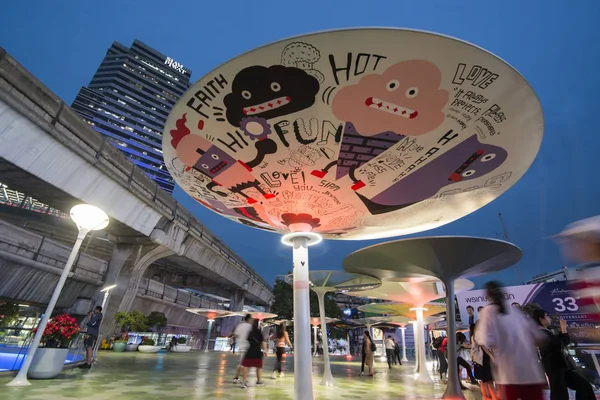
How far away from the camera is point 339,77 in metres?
4.12

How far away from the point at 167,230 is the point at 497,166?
2187 centimetres

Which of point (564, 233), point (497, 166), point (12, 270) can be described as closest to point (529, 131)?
point (497, 166)

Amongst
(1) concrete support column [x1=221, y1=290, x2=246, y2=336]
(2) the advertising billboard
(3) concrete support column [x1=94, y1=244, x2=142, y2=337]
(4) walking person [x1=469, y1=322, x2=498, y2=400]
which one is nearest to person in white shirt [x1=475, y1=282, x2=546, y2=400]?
(4) walking person [x1=469, y1=322, x2=498, y2=400]

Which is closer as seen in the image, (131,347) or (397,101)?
(397,101)

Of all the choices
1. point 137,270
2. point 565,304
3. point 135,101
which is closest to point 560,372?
point 565,304

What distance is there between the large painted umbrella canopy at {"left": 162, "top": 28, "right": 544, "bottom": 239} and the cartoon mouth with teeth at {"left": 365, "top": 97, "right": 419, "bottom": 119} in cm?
1

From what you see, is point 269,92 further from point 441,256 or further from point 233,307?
point 233,307

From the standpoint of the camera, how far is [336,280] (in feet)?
42.2

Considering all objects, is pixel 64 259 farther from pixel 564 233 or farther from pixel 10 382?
pixel 564 233

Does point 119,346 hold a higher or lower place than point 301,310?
lower

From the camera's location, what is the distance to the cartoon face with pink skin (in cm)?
406

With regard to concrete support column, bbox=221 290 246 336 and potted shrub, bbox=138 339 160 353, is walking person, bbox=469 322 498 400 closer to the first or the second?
potted shrub, bbox=138 339 160 353

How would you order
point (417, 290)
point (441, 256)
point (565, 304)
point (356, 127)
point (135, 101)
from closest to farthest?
point (356, 127)
point (441, 256)
point (565, 304)
point (417, 290)
point (135, 101)

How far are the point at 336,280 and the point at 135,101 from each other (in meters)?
103
